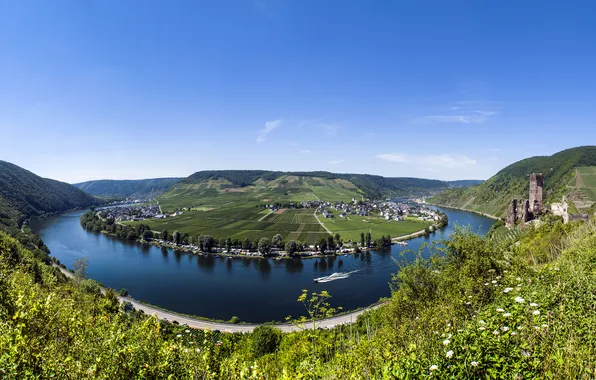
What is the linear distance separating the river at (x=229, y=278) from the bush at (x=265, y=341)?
14391 millimetres

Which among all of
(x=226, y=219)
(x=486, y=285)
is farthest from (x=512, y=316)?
(x=226, y=219)

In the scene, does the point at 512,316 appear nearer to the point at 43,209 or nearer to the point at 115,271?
the point at 115,271

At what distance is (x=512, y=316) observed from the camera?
18.0ft

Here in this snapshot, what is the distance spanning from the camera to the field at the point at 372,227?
111 meters

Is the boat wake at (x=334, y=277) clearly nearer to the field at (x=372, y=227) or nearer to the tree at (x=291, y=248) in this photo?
the tree at (x=291, y=248)

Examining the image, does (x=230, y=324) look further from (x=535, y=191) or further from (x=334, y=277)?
(x=535, y=191)

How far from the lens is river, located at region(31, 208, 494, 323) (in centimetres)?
4962

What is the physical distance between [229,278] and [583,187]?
152 meters

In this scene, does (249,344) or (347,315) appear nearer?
(249,344)


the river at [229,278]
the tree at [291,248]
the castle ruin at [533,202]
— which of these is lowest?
the river at [229,278]

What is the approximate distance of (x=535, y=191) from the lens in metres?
69.6

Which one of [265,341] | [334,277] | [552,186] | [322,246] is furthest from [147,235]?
[552,186]

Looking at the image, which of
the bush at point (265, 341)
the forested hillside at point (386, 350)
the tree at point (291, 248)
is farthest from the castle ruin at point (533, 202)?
the forested hillside at point (386, 350)

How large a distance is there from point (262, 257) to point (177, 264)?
2378cm
